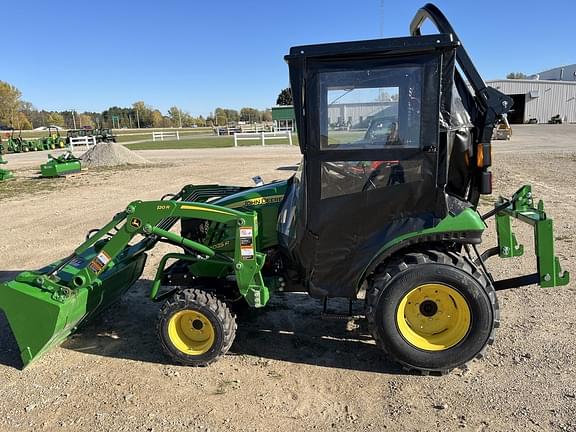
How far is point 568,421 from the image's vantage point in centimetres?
285

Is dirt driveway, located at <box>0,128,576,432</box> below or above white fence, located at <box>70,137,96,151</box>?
below

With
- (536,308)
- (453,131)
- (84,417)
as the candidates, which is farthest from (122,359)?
(536,308)

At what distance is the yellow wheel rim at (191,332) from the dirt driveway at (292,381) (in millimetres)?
167

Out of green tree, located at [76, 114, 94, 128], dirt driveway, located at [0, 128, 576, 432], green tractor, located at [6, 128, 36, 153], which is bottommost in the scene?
dirt driveway, located at [0, 128, 576, 432]

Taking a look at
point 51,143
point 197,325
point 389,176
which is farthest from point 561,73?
point 197,325

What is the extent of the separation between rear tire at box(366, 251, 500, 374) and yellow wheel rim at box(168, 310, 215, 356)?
126 centimetres

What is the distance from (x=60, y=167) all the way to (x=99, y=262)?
559 inches

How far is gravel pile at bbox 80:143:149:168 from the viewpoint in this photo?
2003 centimetres

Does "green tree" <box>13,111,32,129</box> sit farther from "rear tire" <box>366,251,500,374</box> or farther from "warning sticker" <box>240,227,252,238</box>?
"rear tire" <box>366,251,500,374</box>

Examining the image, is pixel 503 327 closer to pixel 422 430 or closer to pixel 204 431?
pixel 422 430

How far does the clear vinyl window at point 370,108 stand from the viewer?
3.09 metres

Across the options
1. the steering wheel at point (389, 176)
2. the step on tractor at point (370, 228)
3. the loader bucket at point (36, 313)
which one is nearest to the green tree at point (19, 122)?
the loader bucket at point (36, 313)

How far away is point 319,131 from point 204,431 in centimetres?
207

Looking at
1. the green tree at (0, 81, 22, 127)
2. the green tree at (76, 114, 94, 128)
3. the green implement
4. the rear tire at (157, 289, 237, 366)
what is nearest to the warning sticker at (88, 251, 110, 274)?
the green implement
